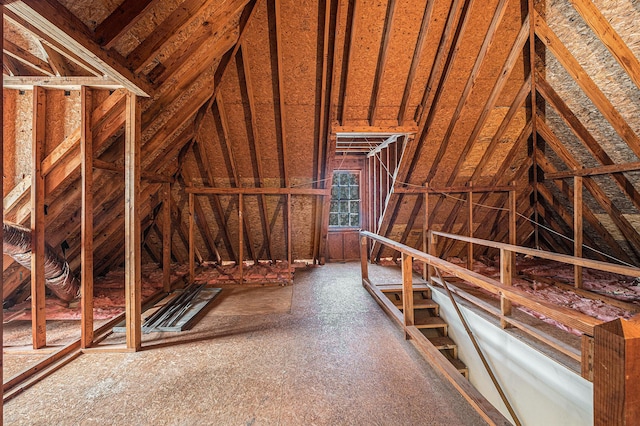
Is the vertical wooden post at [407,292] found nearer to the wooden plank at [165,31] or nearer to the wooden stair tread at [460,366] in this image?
the wooden stair tread at [460,366]

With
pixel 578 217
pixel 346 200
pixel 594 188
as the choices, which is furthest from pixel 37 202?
pixel 594 188

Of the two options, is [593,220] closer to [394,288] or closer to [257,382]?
[394,288]

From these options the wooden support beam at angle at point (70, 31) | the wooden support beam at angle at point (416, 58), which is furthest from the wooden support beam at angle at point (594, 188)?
the wooden support beam at angle at point (70, 31)

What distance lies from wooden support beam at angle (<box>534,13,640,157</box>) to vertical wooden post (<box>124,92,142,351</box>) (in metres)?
4.49

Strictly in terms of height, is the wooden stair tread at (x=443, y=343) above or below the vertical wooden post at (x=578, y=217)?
below

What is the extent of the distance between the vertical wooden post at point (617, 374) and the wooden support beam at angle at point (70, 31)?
2717 mm

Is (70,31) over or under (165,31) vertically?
under

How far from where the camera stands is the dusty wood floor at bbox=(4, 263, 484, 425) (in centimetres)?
179

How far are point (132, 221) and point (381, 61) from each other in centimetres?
335

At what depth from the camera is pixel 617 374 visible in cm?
67

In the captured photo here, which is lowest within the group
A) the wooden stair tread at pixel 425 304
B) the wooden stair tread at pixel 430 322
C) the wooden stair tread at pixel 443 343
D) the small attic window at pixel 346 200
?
the wooden stair tread at pixel 443 343

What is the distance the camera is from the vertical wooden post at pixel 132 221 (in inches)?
101

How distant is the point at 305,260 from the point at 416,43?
14.8 ft

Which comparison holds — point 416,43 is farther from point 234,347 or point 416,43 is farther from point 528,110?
point 234,347
